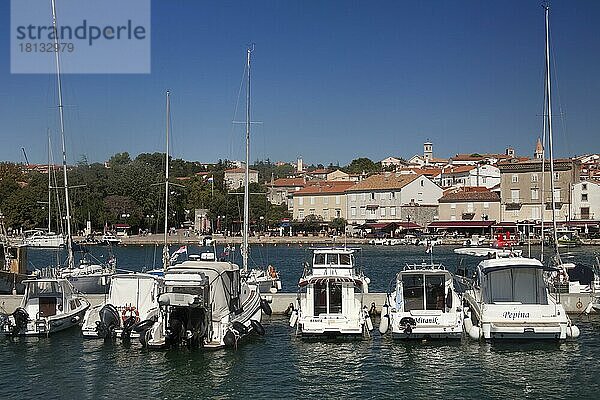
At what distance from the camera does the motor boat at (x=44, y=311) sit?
27.6 meters

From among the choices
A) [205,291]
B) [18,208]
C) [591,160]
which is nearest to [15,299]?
[205,291]

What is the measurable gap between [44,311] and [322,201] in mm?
92233

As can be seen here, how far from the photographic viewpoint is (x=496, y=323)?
2512cm

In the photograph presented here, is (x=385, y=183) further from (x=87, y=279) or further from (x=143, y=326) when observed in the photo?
(x=143, y=326)

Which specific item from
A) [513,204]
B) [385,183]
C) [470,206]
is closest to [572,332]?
[513,204]

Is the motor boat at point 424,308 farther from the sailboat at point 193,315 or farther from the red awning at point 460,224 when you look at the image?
the red awning at point 460,224

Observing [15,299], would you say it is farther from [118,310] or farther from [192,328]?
[192,328]

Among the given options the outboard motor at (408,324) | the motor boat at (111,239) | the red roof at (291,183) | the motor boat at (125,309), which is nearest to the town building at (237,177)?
the red roof at (291,183)

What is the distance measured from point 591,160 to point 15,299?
A: 5815 inches

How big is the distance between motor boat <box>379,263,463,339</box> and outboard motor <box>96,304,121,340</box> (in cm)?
887

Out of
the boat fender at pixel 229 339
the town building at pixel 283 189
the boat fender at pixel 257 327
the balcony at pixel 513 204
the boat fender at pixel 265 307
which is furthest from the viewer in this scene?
the town building at pixel 283 189

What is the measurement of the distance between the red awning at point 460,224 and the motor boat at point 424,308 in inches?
3132

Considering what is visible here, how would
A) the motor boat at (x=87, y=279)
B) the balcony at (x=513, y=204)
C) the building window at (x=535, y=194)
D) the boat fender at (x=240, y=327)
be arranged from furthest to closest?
1. the balcony at (x=513, y=204)
2. the building window at (x=535, y=194)
3. the motor boat at (x=87, y=279)
4. the boat fender at (x=240, y=327)

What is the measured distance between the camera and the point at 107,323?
26891 mm
